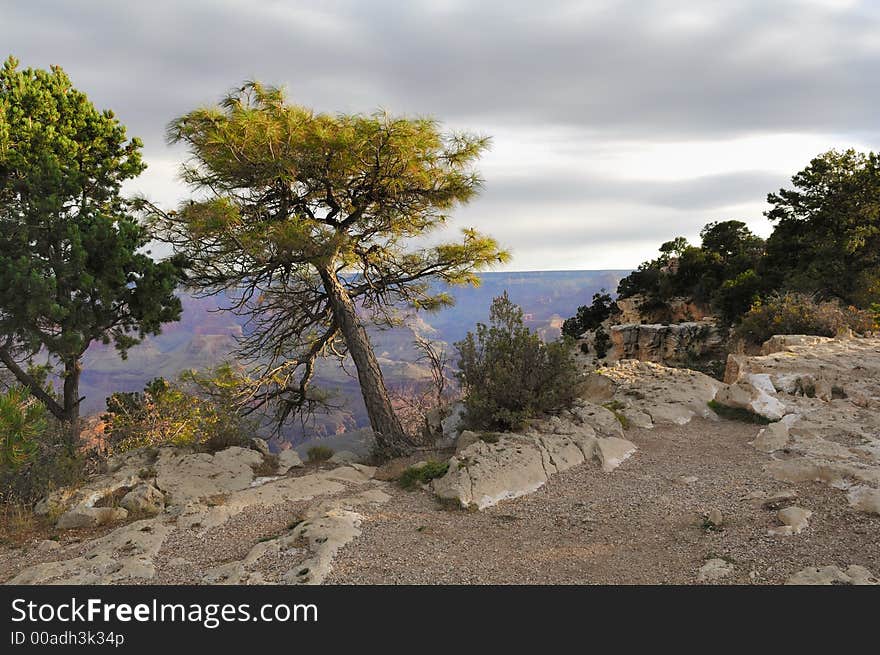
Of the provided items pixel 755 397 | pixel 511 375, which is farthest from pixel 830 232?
pixel 511 375

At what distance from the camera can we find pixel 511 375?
8.87 metres

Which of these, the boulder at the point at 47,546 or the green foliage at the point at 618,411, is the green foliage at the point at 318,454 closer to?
the boulder at the point at 47,546

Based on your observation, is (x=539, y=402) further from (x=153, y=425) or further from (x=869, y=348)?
(x=869, y=348)

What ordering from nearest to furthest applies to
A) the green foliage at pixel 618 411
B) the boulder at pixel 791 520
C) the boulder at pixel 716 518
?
1. the boulder at pixel 791 520
2. the boulder at pixel 716 518
3. the green foliage at pixel 618 411

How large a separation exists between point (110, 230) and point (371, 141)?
4.45m

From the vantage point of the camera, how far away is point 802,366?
10.8 metres

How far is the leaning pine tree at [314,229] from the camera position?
31.8ft

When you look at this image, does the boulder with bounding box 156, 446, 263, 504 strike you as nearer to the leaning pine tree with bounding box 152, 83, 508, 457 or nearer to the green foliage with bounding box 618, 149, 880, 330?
the leaning pine tree with bounding box 152, 83, 508, 457

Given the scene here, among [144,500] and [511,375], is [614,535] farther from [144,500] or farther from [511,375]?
[144,500]

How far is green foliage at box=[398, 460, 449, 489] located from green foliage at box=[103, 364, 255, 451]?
3.45m

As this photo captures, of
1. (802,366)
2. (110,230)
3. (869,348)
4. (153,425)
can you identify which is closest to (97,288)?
(110,230)

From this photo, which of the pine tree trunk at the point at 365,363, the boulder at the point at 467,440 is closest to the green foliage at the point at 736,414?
the boulder at the point at 467,440

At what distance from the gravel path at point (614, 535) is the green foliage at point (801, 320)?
31.7 feet

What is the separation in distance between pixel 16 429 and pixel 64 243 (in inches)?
155
